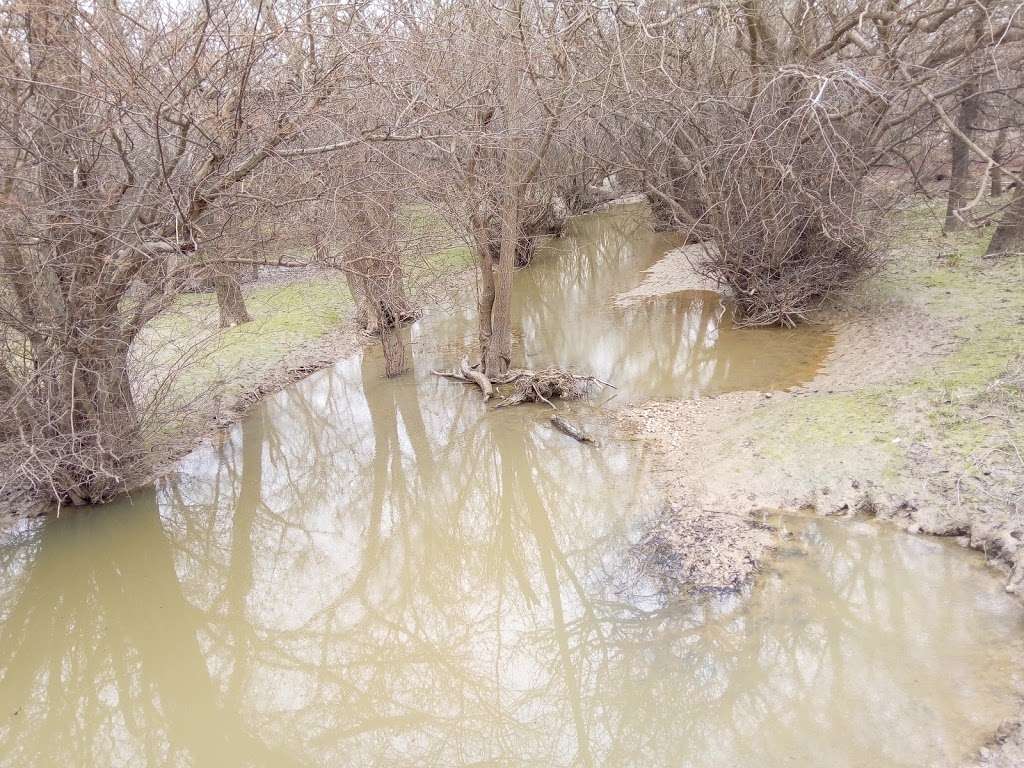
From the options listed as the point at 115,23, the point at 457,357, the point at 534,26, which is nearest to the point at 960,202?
the point at 534,26

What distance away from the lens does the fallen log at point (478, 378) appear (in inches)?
379

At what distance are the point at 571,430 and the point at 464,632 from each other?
327 cm

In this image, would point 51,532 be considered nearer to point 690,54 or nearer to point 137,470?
point 137,470

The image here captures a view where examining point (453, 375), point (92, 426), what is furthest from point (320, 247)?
point (453, 375)

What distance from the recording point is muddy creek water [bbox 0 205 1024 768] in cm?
441

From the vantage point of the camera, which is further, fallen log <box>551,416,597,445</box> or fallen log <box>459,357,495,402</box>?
fallen log <box>459,357,495,402</box>

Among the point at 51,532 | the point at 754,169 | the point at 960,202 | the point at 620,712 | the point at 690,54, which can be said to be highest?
the point at 690,54

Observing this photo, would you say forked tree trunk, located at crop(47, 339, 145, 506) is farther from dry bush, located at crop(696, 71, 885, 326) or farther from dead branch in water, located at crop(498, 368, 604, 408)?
dry bush, located at crop(696, 71, 885, 326)

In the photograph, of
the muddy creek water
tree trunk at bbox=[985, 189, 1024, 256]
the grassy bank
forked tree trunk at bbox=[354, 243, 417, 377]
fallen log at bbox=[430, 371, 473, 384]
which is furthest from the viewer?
tree trunk at bbox=[985, 189, 1024, 256]

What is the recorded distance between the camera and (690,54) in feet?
32.2

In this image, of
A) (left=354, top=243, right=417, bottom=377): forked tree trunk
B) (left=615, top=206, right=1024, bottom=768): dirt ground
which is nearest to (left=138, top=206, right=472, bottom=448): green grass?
(left=354, top=243, right=417, bottom=377): forked tree trunk

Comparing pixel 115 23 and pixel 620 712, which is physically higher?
pixel 115 23

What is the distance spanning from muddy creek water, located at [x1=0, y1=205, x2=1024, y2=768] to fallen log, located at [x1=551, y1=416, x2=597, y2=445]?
0.42 feet

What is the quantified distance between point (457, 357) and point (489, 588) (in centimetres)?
590
